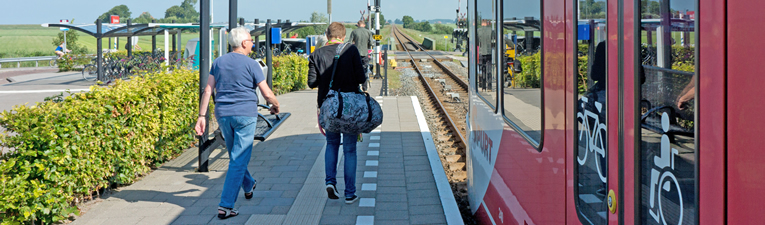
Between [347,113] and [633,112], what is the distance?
12.1ft

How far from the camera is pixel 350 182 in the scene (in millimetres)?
6023

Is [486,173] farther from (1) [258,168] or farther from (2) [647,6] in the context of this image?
(1) [258,168]

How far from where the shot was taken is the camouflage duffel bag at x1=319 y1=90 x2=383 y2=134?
5.58 m

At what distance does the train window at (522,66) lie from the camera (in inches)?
127

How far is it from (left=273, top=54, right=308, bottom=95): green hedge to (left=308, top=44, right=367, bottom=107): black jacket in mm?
13014

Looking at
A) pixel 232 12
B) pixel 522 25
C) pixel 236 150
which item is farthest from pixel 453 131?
pixel 522 25

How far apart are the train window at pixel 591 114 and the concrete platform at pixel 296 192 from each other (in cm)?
291

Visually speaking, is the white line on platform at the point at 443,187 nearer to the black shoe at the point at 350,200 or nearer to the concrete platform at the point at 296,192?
the concrete platform at the point at 296,192

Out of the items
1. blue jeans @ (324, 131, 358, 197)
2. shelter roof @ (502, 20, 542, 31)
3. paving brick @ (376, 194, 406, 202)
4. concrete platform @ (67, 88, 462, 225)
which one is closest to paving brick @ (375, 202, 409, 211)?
concrete platform @ (67, 88, 462, 225)

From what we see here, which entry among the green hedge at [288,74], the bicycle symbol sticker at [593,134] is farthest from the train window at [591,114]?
the green hedge at [288,74]

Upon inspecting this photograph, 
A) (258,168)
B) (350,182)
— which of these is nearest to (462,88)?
(258,168)

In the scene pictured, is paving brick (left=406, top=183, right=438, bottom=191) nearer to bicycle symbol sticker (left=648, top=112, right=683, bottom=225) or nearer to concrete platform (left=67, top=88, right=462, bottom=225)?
concrete platform (left=67, top=88, right=462, bottom=225)

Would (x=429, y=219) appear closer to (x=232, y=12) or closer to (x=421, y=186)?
(x=421, y=186)
